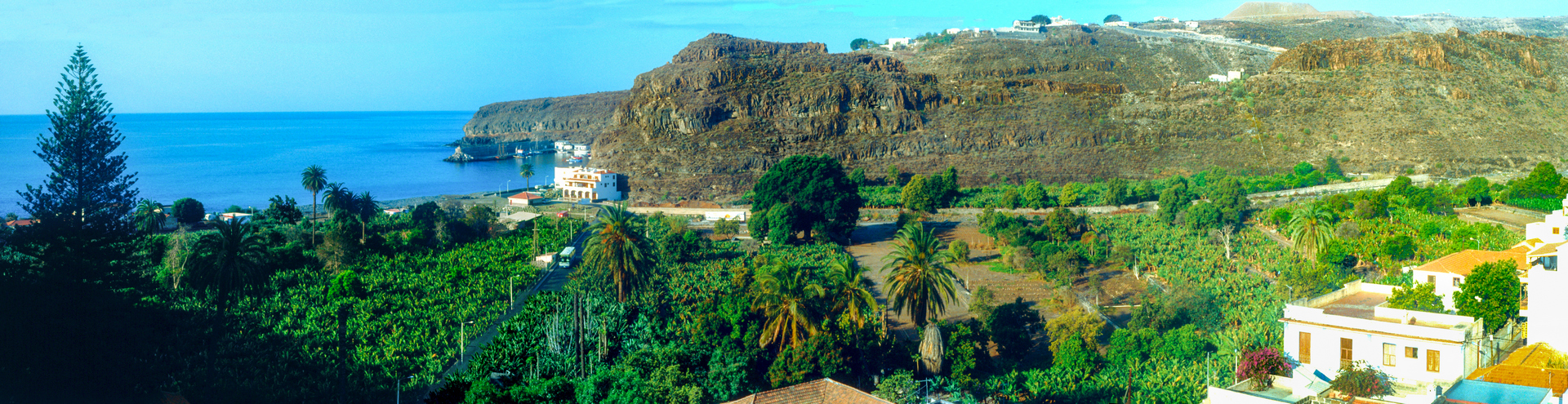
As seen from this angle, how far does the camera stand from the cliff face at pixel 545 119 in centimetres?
14338

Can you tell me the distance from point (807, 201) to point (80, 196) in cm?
2475

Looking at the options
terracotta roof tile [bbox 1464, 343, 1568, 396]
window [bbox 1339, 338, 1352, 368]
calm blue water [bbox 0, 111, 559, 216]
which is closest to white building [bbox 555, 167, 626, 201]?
calm blue water [bbox 0, 111, 559, 216]

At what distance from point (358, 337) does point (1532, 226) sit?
2760 cm

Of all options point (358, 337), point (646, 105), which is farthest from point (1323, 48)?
point (358, 337)

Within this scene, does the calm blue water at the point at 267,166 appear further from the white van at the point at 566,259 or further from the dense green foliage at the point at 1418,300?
the dense green foliage at the point at 1418,300

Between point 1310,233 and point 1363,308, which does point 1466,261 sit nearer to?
point 1363,308

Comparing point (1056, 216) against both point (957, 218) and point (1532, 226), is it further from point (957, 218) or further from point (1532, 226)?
point (1532, 226)

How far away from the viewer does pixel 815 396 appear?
17.2m

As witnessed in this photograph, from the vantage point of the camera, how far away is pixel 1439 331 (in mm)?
15133

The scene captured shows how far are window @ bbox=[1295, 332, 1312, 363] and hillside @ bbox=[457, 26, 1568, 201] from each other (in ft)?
148

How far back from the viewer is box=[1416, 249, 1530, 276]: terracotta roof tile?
2000 cm

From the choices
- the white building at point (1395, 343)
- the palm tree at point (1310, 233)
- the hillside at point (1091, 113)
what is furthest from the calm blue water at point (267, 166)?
the white building at point (1395, 343)

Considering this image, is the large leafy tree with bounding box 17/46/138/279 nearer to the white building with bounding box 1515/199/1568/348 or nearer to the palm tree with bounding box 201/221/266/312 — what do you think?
the palm tree with bounding box 201/221/266/312

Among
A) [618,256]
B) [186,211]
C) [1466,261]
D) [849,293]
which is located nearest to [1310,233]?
[1466,261]
